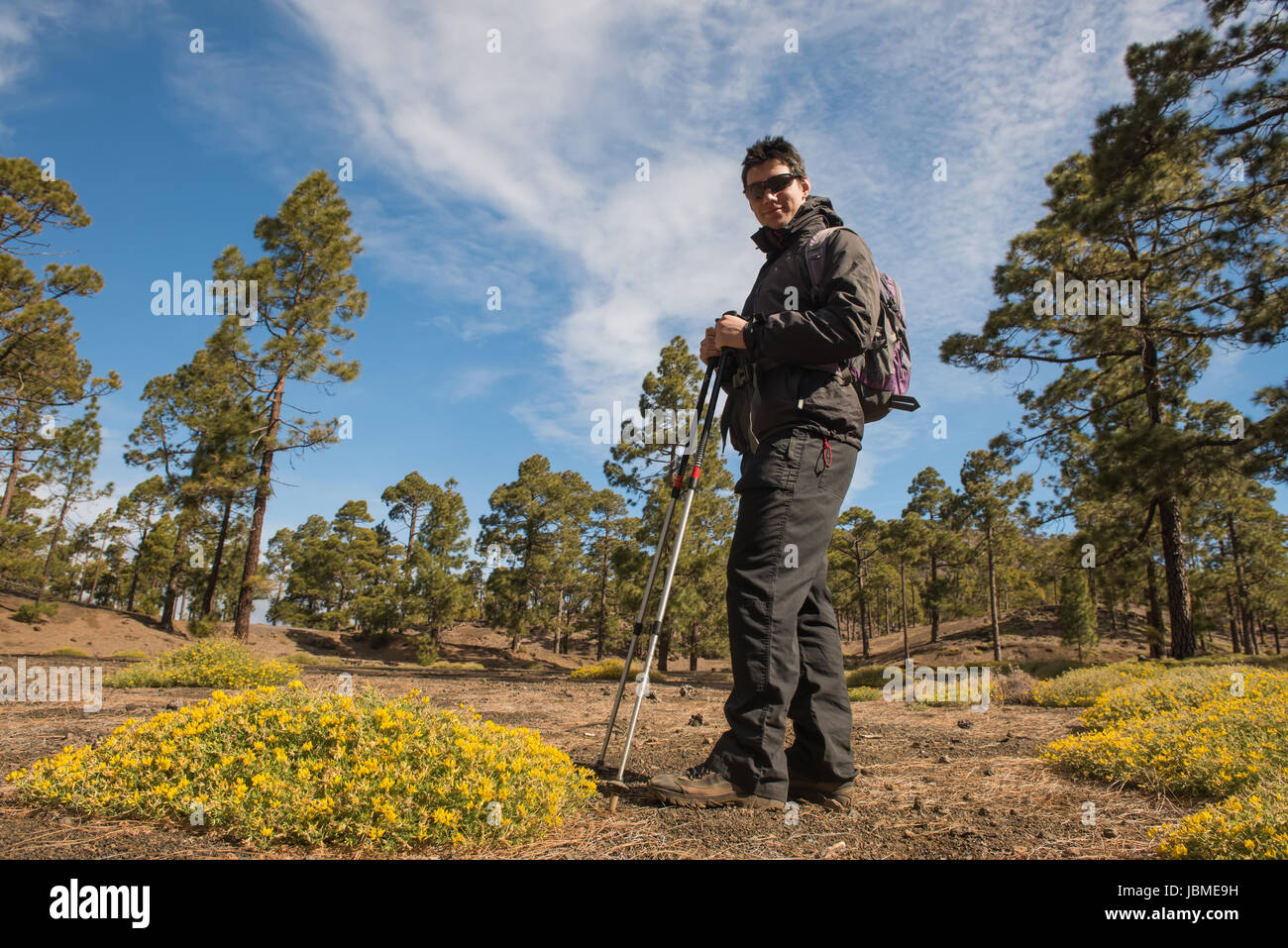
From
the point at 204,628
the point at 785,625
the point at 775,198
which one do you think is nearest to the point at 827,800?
the point at 785,625

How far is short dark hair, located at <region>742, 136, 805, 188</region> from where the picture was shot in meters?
3.02

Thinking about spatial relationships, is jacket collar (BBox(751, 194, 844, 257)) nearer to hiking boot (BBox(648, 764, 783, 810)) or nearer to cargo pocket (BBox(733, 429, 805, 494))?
cargo pocket (BBox(733, 429, 805, 494))

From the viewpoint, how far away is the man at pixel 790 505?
2.44m

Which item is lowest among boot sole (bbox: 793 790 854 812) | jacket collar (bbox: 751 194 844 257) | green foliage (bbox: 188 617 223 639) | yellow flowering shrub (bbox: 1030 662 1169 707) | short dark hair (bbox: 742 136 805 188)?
green foliage (bbox: 188 617 223 639)

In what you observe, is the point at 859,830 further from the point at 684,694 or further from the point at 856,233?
the point at 684,694

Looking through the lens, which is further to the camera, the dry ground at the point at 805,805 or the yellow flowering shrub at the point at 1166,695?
the yellow flowering shrub at the point at 1166,695

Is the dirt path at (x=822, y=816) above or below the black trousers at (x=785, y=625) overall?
below

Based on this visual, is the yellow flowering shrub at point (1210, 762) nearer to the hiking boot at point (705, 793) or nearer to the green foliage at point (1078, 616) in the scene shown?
the hiking boot at point (705, 793)

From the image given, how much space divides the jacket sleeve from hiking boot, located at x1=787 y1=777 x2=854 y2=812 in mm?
1715

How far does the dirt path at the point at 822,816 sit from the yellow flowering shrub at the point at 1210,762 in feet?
0.43

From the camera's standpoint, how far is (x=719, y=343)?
2.99 metres

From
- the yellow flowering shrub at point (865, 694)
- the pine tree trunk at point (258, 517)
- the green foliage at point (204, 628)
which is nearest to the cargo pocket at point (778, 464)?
the yellow flowering shrub at point (865, 694)

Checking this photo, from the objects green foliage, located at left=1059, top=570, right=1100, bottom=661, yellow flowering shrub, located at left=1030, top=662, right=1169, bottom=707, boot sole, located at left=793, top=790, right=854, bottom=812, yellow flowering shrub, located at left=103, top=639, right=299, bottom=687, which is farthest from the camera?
green foliage, located at left=1059, top=570, right=1100, bottom=661

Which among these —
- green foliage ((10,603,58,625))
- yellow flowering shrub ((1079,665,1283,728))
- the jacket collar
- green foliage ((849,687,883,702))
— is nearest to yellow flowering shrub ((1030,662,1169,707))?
yellow flowering shrub ((1079,665,1283,728))
